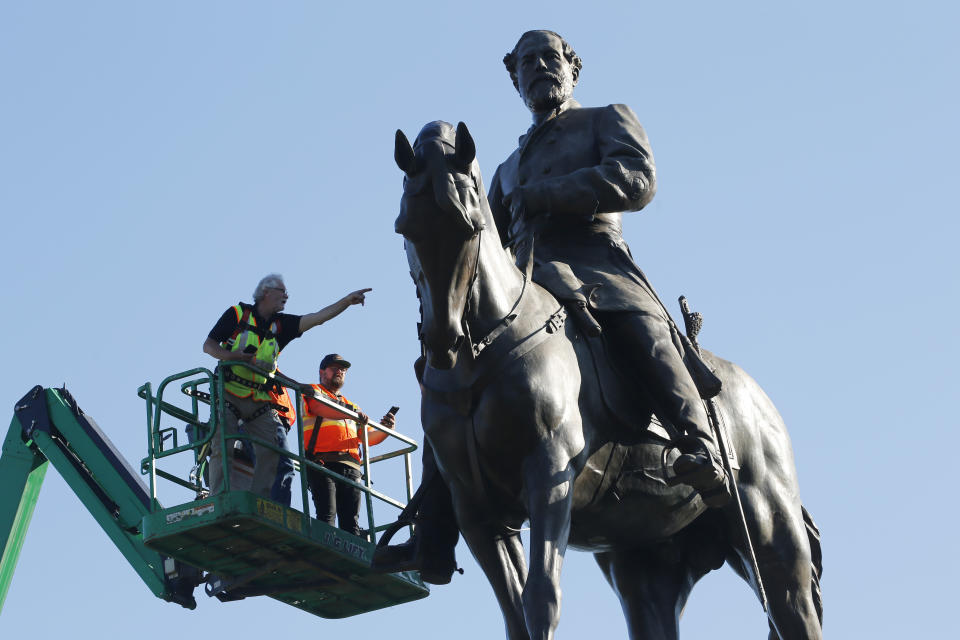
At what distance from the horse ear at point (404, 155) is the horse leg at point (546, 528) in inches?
80.0

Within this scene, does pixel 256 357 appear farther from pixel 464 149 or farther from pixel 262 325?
pixel 464 149

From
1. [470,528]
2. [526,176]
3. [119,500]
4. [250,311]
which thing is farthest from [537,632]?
[119,500]

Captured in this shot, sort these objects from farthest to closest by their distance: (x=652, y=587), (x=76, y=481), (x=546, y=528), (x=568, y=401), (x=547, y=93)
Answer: (x=76, y=481) < (x=547, y=93) < (x=652, y=587) < (x=568, y=401) < (x=546, y=528)

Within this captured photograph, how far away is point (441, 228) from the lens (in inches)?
455

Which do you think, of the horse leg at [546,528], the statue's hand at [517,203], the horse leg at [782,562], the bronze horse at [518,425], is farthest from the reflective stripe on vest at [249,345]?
the horse leg at [546,528]

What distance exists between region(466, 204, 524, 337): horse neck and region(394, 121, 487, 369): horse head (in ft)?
0.75

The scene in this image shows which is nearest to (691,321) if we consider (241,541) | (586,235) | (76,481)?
(586,235)

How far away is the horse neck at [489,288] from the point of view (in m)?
12.1

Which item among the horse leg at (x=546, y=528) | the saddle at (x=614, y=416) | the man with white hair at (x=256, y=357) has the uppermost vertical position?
the man with white hair at (x=256, y=357)

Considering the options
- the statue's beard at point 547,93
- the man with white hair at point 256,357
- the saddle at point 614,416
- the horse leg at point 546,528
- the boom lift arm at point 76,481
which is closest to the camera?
the horse leg at point 546,528

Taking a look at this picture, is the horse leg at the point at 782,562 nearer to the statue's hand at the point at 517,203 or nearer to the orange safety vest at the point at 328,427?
the statue's hand at the point at 517,203

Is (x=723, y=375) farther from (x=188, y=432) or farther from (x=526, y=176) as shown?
(x=188, y=432)

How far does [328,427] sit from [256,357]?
145cm

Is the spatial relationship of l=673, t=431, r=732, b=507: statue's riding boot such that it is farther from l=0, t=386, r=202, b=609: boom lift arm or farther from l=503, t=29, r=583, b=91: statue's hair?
l=0, t=386, r=202, b=609: boom lift arm
